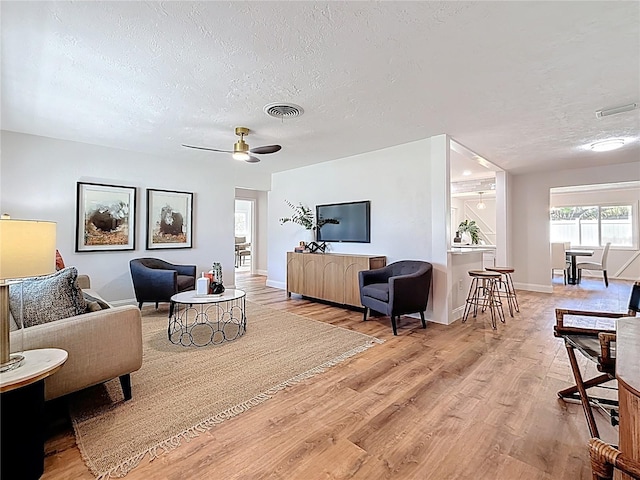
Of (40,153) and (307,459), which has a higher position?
(40,153)

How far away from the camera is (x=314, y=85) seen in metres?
2.79

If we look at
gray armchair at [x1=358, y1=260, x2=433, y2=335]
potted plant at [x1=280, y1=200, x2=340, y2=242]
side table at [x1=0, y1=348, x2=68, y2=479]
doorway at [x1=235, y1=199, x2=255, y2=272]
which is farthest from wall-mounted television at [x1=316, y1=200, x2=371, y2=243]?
doorway at [x1=235, y1=199, x2=255, y2=272]

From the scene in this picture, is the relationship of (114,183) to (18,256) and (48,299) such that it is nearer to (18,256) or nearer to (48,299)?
(48,299)

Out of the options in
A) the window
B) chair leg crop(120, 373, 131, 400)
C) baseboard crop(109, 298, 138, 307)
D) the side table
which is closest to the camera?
the side table

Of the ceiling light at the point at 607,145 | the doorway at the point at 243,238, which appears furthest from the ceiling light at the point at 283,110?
the doorway at the point at 243,238

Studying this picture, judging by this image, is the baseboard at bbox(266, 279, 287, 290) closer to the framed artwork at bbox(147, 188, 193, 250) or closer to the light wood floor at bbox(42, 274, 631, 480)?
the framed artwork at bbox(147, 188, 193, 250)

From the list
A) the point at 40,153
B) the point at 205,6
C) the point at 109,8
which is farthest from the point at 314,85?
the point at 40,153

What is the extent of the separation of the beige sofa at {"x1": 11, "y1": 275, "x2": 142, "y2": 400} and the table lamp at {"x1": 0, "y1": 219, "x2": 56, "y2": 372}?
23 centimetres

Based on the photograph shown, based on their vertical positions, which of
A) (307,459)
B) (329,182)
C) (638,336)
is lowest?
(307,459)

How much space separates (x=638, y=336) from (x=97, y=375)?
287 centimetres

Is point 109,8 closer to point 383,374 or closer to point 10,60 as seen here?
point 10,60

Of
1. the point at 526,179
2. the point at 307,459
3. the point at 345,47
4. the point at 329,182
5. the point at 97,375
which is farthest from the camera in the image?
the point at 526,179

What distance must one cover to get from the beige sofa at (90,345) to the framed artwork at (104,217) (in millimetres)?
3421

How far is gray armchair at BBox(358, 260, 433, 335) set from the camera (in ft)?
12.0
